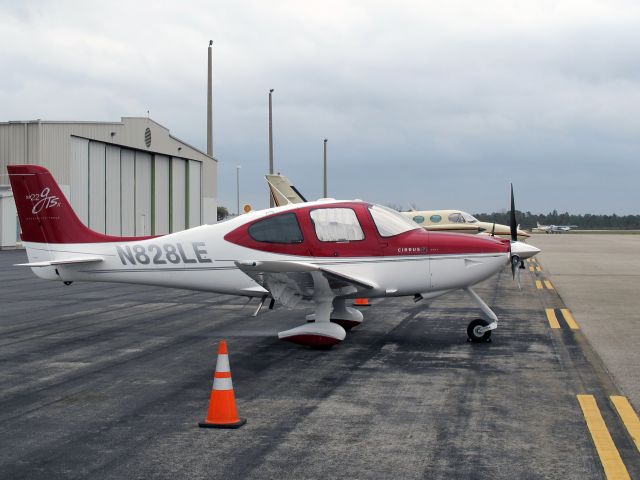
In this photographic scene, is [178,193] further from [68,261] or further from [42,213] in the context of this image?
[68,261]

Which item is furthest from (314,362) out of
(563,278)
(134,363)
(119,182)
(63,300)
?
(119,182)

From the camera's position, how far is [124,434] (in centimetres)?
667

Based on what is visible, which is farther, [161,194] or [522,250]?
[161,194]

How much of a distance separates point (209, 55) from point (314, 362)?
4817 centimetres

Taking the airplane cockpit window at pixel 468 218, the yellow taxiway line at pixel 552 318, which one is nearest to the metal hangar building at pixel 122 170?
the airplane cockpit window at pixel 468 218

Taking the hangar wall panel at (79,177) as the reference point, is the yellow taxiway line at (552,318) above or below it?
below

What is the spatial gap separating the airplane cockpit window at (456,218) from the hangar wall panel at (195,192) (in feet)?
99.1

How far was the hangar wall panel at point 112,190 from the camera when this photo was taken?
50.5 m

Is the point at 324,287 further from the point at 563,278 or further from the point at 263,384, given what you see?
the point at 563,278

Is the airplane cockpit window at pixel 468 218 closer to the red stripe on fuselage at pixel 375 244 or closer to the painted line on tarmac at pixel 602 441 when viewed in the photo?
the red stripe on fuselage at pixel 375 244

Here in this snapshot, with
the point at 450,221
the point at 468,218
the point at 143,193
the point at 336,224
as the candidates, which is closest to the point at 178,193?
the point at 143,193

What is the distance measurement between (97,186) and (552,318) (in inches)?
1564

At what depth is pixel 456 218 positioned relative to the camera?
3553 cm

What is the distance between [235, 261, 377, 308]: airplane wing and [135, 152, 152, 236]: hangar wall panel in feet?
144
